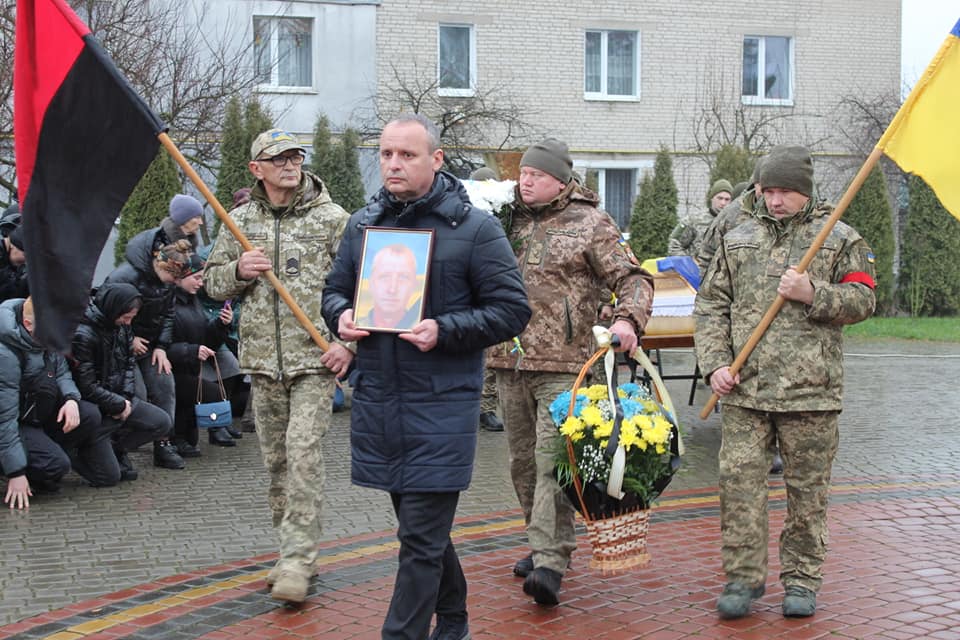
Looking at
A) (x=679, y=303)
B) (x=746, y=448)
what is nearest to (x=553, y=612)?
(x=746, y=448)

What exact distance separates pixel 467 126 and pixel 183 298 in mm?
14959

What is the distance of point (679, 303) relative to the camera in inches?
407

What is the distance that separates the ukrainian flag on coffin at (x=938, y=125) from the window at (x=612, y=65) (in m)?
21.7

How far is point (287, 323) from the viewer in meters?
6.23

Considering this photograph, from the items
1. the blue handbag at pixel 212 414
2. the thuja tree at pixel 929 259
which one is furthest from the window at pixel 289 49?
the blue handbag at pixel 212 414

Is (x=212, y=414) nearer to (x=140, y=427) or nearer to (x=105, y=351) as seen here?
(x=140, y=427)

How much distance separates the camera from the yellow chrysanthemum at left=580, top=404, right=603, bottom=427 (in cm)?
561

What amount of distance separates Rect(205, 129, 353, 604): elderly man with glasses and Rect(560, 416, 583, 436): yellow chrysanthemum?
118 centimetres

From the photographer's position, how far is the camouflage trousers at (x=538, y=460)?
5.96 m

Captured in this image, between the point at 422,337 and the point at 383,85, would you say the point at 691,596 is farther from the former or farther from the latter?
the point at 383,85

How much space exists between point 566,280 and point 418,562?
191 centimetres

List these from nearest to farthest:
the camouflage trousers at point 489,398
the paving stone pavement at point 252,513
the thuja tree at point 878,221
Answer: the paving stone pavement at point 252,513 → the camouflage trousers at point 489,398 → the thuja tree at point 878,221

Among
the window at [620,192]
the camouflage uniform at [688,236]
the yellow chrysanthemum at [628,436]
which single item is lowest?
the yellow chrysanthemum at [628,436]

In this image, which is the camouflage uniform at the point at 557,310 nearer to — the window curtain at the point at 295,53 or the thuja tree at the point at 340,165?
the thuja tree at the point at 340,165
